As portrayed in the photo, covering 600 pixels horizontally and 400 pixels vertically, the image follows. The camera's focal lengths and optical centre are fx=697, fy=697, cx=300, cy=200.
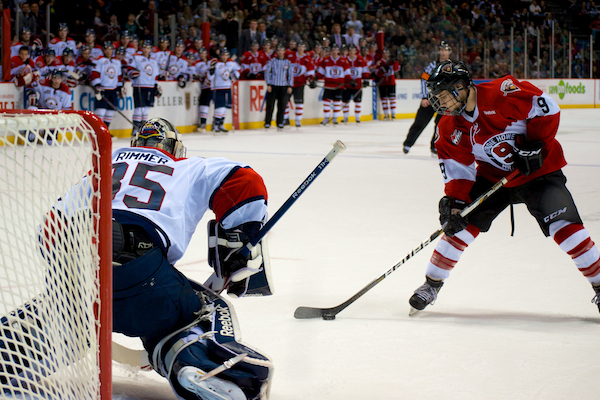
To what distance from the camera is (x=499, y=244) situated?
3734 mm

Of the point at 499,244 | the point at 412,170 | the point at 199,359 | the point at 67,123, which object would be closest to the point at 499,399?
the point at 199,359

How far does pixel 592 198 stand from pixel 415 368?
3.63 m

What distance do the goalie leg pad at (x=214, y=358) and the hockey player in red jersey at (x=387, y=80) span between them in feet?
45.3

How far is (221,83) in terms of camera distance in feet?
37.1

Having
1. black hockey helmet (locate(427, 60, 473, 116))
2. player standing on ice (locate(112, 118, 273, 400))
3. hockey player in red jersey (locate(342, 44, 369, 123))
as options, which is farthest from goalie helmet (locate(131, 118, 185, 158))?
hockey player in red jersey (locate(342, 44, 369, 123))

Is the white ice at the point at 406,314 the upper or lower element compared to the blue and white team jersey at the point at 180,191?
lower

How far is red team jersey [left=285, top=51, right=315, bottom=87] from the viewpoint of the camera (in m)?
12.6

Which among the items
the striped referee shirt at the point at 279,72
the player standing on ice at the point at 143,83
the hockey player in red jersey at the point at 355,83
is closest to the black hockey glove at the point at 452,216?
the player standing on ice at the point at 143,83

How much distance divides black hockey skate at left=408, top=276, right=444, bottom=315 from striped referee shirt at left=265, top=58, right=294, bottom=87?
32.4ft

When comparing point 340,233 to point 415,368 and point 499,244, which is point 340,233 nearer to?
point 499,244

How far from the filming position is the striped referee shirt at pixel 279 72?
1223 centimetres

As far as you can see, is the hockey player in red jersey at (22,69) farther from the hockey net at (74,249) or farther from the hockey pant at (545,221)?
the hockey net at (74,249)

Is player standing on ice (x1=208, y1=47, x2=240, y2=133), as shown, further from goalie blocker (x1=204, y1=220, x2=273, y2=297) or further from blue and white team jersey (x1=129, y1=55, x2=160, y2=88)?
goalie blocker (x1=204, y1=220, x2=273, y2=297)

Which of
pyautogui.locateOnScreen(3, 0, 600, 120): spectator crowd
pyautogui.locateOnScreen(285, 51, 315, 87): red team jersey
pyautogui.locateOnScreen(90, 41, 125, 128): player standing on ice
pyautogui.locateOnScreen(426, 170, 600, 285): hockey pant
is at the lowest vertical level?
pyautogui.locateOnScreen(426, 170, 600, 285): hockey pant
